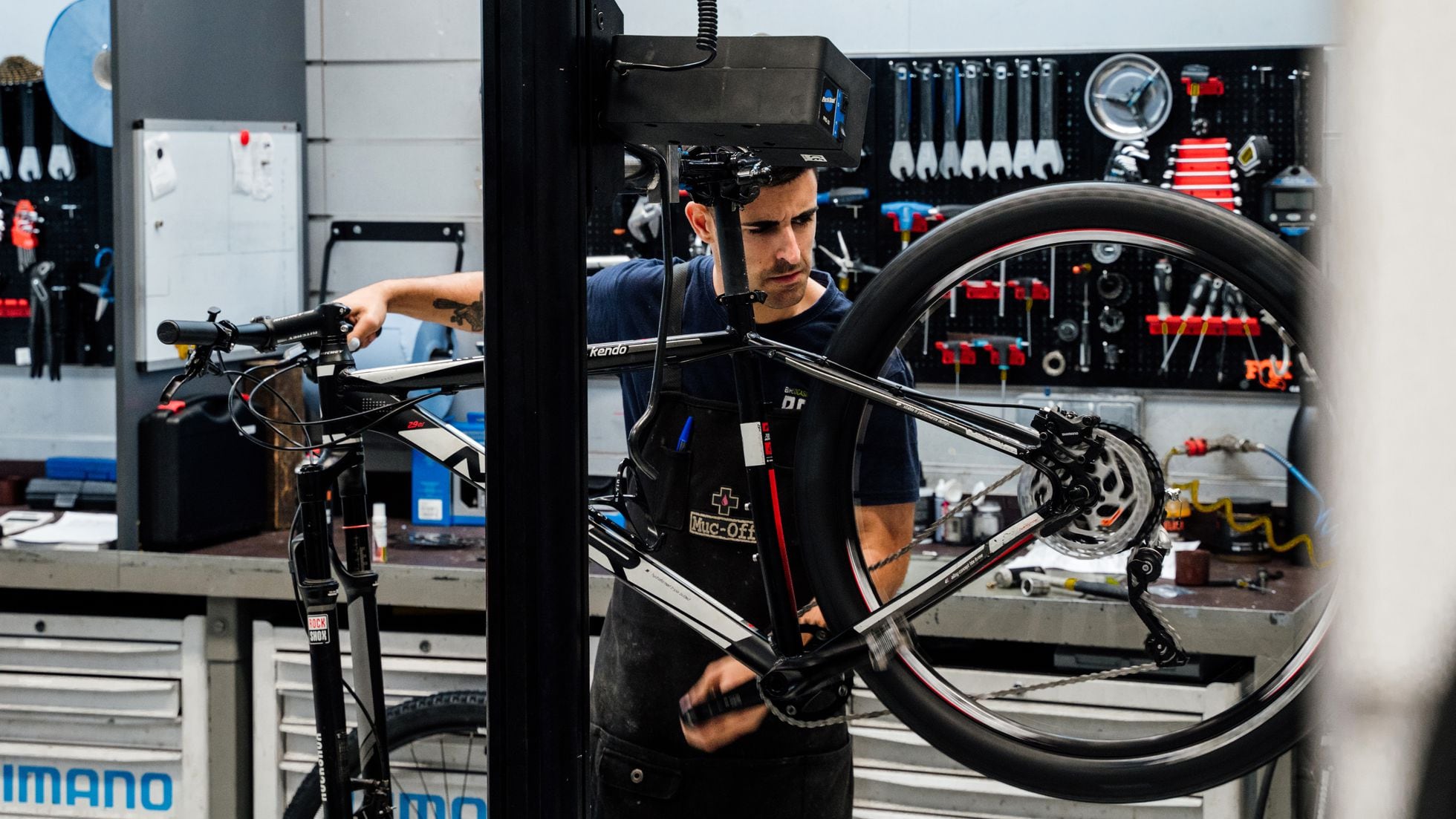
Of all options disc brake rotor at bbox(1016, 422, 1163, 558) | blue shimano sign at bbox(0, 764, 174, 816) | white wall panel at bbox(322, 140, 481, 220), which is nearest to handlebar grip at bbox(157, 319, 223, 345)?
disc brake rotor at bbox(1016, 422, 1163, 558)

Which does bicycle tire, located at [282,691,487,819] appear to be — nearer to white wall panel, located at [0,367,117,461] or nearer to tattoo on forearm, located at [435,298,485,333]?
tattoo on forearm, located at [435,298,485,333]

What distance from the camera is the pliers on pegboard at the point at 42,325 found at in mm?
3805

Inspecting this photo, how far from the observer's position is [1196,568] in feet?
9.48

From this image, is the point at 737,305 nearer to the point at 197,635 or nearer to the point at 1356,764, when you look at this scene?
the point at 1356,764

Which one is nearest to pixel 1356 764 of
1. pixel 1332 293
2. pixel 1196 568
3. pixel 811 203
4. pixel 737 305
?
pixel 1332 293

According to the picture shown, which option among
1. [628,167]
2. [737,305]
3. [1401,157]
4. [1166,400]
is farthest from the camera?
[1166,400]

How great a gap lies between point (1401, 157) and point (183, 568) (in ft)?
10.4

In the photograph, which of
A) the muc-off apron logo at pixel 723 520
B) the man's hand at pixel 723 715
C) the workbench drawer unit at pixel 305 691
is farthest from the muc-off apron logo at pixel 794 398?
the workbench drawer unit at pixel 305 691

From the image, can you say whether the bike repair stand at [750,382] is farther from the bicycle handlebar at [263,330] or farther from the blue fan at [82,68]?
the blue fan at [82,68]

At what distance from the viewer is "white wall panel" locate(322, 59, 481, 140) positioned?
12.5ft

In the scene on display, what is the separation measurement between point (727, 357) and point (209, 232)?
2092mm

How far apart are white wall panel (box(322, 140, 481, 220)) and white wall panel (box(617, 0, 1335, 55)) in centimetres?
68

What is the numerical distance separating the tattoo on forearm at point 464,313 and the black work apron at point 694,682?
31cm

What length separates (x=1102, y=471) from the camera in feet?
4.79
